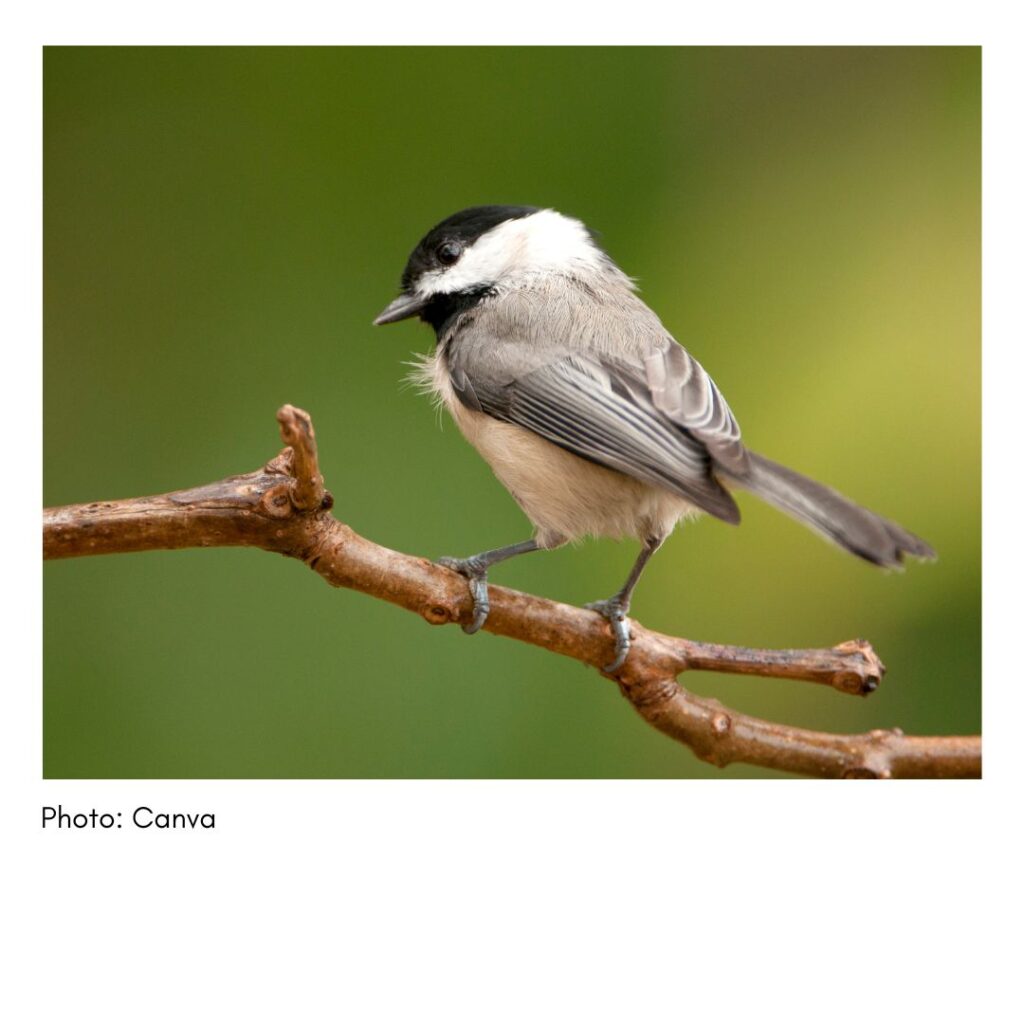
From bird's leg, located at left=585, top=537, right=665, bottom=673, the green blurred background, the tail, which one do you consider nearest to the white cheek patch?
the green blurred background

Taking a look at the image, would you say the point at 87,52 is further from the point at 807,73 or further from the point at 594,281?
the point at 807,73

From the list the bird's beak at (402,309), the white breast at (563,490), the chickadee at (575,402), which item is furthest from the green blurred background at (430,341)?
the white breast at (563,490)

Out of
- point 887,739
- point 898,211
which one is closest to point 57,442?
point 887,739

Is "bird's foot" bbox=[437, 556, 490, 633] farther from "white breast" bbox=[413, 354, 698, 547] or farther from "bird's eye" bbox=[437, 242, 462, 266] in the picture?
"bird's eye" bbox=[437, 242, 462, 266]

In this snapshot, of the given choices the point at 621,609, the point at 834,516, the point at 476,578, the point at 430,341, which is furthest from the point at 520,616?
the point at 430,341

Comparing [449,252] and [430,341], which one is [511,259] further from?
[430,341]

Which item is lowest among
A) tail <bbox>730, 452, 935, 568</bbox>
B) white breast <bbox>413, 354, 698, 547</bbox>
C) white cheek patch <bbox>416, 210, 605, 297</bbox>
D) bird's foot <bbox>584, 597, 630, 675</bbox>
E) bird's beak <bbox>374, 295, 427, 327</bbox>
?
bird's foot <bbox>584, 597, 630, 675</bbox>

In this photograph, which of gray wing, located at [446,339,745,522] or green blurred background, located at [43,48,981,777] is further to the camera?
green blurred background, located at [43,48,981,777]
